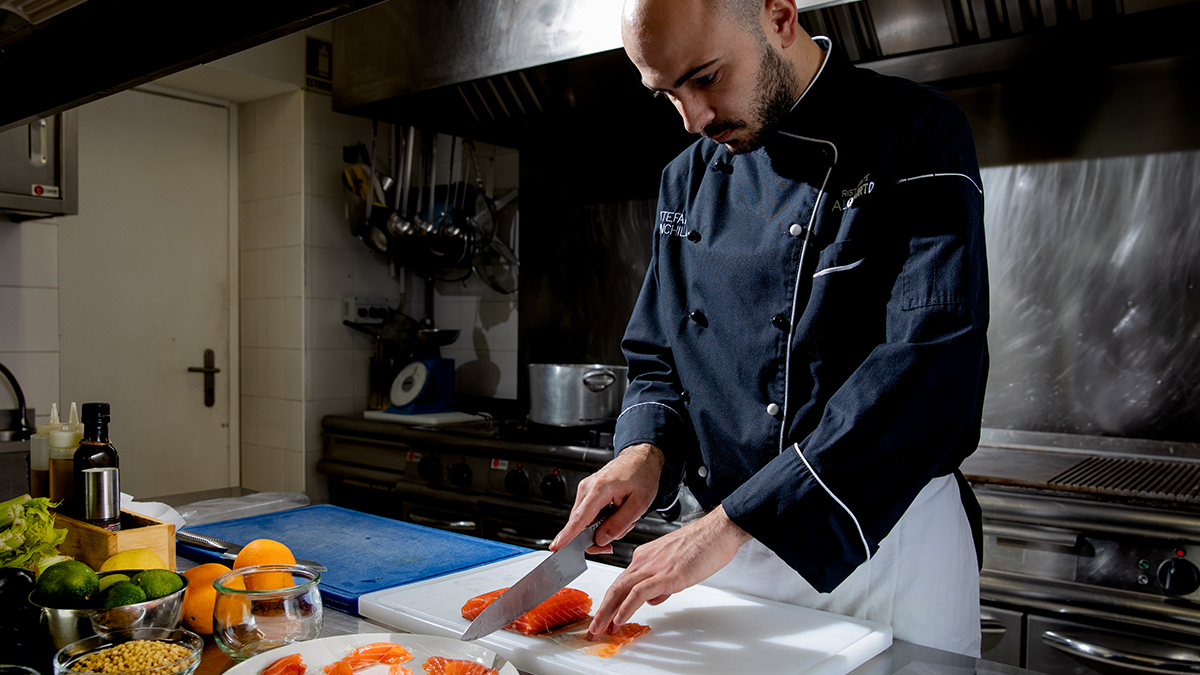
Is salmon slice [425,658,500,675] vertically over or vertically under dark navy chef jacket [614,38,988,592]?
under

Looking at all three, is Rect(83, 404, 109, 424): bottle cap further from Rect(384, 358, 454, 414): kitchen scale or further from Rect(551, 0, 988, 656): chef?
Answer: Rect(384, 358, 454, 414): kitchen scale

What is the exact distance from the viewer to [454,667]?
2.86 feet

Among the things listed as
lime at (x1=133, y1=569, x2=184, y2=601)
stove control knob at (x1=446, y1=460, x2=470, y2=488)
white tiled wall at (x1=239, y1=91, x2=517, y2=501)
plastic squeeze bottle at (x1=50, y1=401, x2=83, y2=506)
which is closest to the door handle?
white tiled wall at (x1=239, y1=91, x2=517, y2=501)

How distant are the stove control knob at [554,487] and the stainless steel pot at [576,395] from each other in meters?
0.17

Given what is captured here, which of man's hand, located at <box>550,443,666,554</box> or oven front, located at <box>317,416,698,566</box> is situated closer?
man's hand, located at <box>550,443,666,554</box>

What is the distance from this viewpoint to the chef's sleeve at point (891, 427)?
99 centimetres

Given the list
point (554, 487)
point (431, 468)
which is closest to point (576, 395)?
point (554, 487)

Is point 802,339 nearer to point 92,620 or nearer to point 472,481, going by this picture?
point 92,620

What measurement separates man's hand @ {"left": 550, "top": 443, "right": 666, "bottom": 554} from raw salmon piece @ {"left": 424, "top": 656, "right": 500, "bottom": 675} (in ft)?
0.80

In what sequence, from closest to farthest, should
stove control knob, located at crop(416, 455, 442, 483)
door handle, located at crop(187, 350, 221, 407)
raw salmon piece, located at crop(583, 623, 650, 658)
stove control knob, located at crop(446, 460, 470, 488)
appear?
raw salmon piece, located at crop(583, 623, 650, 658), stove control knob, located at crop(446, 460, 470, 488), stove control knob, located at crop(416, 455, 442, 483), door handle, located at crop(187, 350, 221, 407)

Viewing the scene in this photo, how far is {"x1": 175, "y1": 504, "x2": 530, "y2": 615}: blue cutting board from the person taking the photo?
1273mm

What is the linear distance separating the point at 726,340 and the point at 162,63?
2.67 feet

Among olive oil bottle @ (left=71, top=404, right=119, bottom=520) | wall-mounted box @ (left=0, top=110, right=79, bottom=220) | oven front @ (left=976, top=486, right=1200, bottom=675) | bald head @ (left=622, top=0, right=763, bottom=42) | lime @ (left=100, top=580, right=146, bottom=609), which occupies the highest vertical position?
wall-mounted box @ (left=0, top=110, right=79, bottom=220)

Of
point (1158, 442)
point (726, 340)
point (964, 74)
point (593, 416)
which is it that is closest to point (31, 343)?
point (593, 416)
